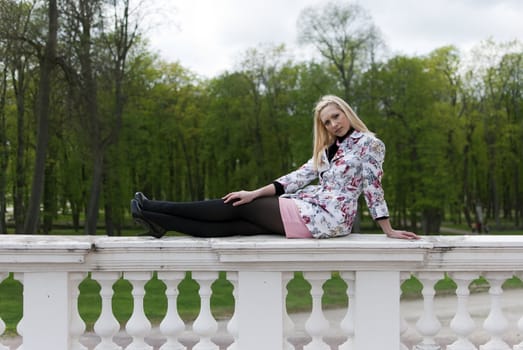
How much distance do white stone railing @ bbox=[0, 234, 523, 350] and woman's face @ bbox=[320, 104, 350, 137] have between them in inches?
34.4

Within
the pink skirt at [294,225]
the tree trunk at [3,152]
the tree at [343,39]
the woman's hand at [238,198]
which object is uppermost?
the tree at [343,39]

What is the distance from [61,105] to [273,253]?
20.4 metres

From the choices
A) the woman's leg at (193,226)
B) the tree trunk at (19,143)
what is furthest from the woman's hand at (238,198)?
the tree trunk at (19,143)

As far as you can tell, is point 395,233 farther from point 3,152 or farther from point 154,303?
point 3,152

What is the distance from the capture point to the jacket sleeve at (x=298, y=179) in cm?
346

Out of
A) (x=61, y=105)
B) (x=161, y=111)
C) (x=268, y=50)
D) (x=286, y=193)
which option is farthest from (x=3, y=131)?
(x=286, y=193)

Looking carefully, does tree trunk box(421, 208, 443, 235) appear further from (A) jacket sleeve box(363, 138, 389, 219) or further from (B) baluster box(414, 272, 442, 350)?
(B) baluster box(414, 272, 442, 350)

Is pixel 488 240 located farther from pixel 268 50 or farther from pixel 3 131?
pixel 268 50

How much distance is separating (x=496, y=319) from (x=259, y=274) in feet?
4.16

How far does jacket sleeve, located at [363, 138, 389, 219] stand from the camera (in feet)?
10.2

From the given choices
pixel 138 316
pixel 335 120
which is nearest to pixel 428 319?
pixel 335 120

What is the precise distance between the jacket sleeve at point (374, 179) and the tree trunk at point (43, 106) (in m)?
14.3

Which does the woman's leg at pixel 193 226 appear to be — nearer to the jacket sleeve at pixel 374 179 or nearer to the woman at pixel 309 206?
the woman at pixel 309 206

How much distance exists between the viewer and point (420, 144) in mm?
29562
